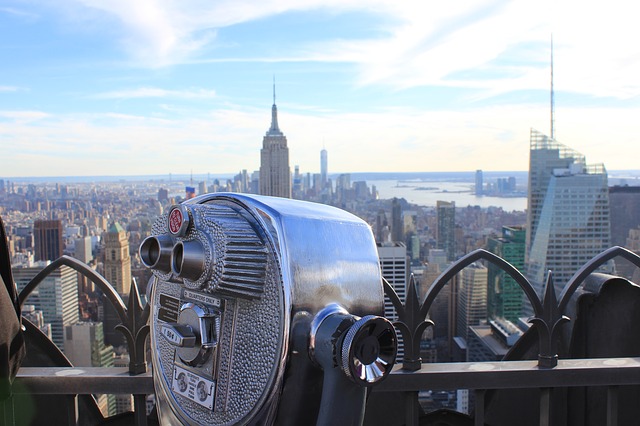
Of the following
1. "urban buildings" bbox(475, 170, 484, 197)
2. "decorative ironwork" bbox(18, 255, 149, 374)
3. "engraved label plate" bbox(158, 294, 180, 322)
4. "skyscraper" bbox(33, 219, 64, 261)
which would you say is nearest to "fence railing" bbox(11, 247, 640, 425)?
"decorative ironwork" bbox(18, 255, 149, 374)

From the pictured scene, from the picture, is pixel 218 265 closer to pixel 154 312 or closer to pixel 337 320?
pixel 337 320

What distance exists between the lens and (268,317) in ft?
4.17

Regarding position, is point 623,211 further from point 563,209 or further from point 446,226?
point 446,226

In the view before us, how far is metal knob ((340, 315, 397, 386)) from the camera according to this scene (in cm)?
121

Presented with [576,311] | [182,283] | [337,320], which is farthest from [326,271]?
[576,311]

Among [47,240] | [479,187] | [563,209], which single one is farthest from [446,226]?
[563,209]

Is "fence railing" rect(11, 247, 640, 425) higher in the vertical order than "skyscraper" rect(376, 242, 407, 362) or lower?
lower

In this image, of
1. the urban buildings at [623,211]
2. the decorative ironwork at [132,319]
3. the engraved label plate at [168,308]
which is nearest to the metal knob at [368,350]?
the engraved label plate at [168,308]

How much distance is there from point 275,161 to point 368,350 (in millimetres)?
22612

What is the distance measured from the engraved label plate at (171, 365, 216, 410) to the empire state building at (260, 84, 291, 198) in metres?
17.3

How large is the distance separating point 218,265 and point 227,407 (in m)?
0.31

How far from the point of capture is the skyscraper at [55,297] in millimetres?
2324

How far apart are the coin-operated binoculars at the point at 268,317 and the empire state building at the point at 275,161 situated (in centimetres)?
1739

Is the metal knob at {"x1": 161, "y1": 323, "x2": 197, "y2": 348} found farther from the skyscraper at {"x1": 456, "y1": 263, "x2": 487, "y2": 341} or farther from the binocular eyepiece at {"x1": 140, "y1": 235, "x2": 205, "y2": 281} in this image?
the skyscraper at {"x1": 456, "y1": 263, "x2": 487, "y2": 341}
